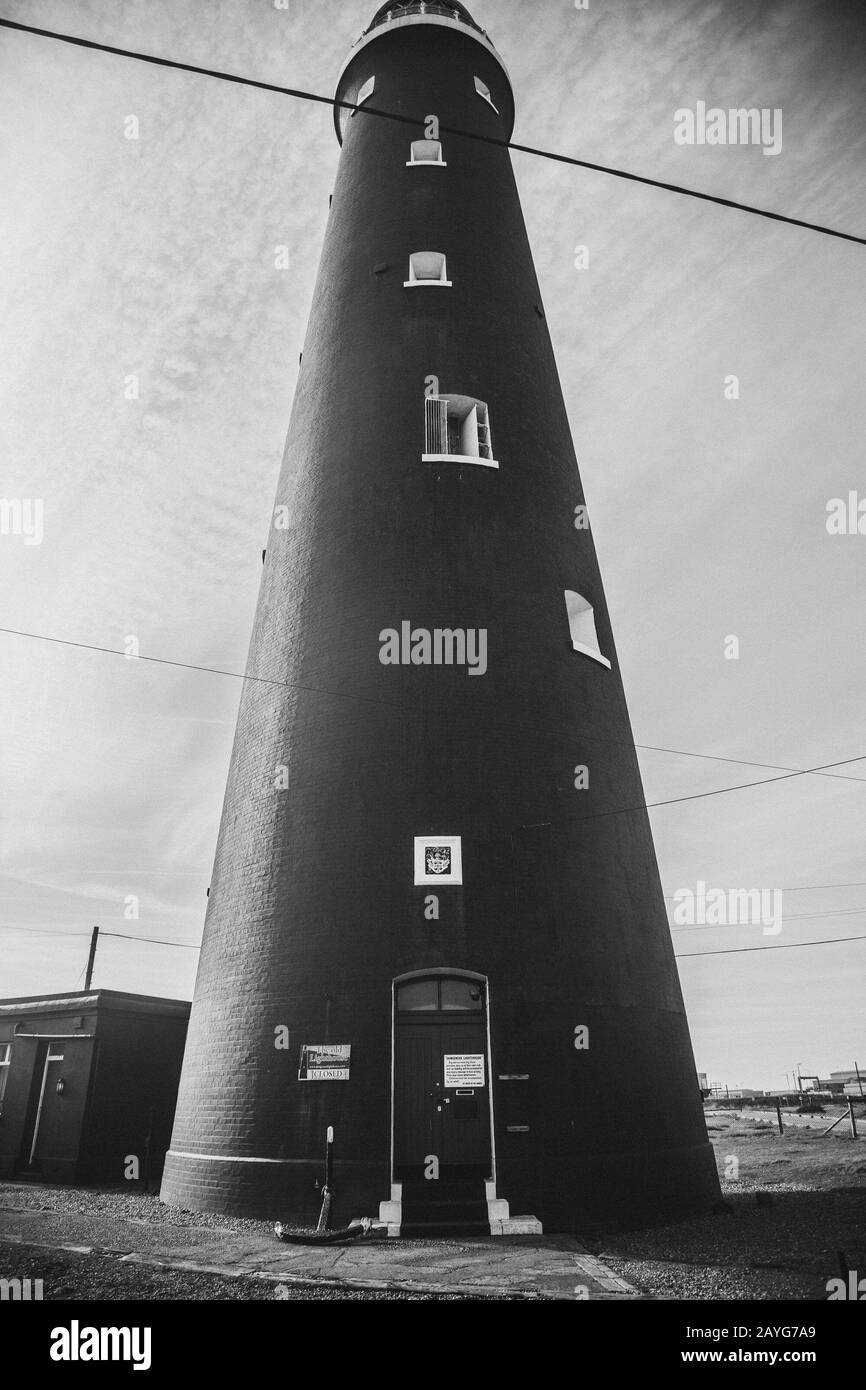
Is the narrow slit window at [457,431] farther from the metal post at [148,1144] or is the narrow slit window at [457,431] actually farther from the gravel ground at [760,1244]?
the metal post at [148,1144]

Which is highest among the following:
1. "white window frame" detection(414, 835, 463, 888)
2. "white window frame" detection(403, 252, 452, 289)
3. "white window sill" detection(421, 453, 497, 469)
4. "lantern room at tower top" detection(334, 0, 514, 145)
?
"lantern room at tower top" detection(334, 0, 514, 145)

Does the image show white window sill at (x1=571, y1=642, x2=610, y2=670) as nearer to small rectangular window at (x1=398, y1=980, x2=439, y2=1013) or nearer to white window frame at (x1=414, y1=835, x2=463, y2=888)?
white window frame at (x1=414, y1=835, x2=463, y2=888)

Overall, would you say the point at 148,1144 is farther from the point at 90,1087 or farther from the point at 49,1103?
the point at 49,1103

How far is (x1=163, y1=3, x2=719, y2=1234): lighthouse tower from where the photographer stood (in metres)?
11.5

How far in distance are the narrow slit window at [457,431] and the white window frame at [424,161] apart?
624 centimetres

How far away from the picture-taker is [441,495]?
589 inches

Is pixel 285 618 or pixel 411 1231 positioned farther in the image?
pixel 285 618

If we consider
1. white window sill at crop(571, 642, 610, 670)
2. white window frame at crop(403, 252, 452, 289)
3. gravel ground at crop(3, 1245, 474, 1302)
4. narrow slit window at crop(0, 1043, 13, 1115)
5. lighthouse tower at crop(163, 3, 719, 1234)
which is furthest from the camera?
narrow slit window at crop(0, 1043, 13, 1115)

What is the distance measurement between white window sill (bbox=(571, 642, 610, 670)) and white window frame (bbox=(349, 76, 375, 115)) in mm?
14194

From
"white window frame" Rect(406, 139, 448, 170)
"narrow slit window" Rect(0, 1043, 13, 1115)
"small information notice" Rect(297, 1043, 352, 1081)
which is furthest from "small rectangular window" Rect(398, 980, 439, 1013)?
"white window frame" Rect(406, 139, 448, 170)
